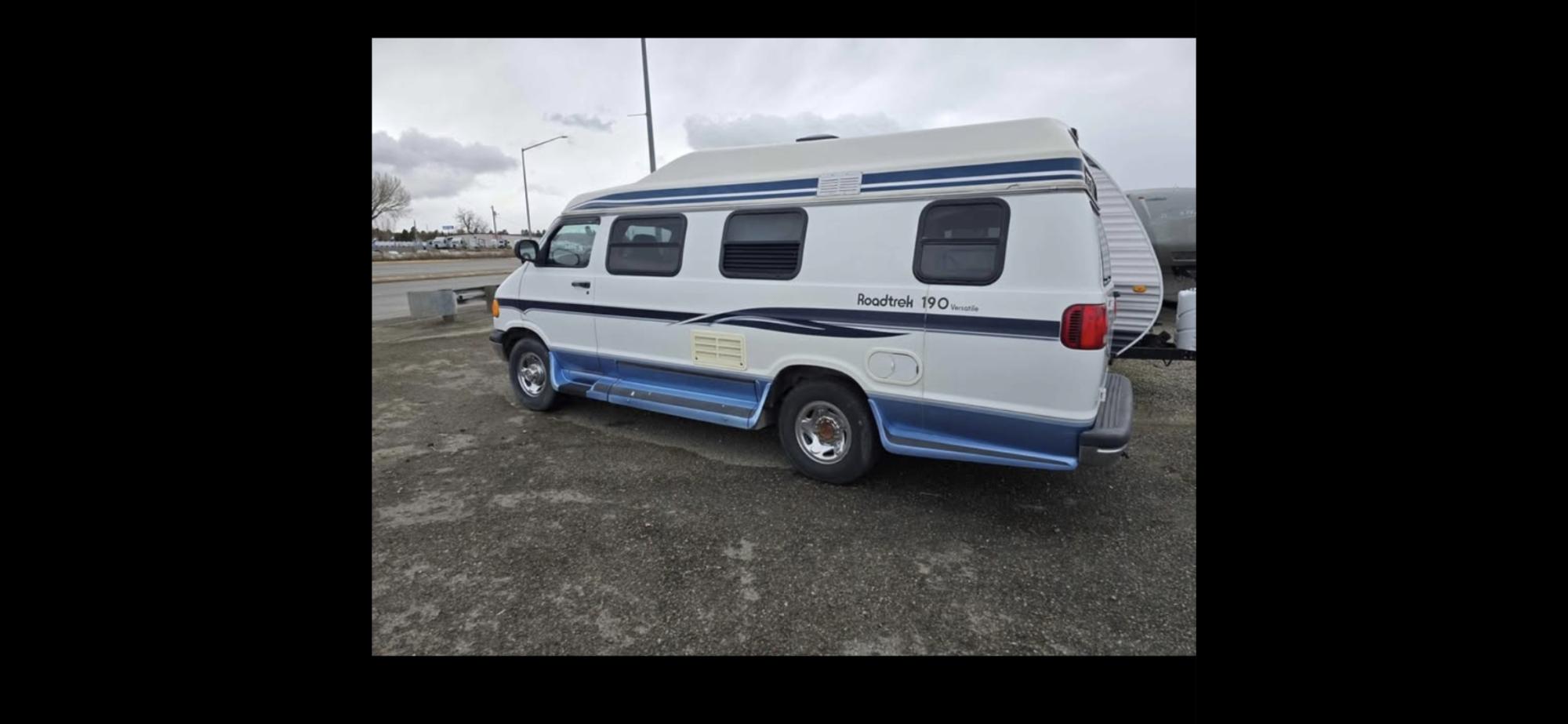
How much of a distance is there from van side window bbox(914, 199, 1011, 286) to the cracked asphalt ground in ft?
4.94

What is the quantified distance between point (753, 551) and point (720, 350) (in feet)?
5.45

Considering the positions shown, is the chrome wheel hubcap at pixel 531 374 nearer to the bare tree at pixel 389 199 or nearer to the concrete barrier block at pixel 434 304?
the concrete barrier block at pixel 434 304

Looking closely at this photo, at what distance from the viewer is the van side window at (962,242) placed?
3447 millimetres

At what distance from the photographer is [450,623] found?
9.15 feet

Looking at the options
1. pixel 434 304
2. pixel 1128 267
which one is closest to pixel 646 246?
pixel 1128 267

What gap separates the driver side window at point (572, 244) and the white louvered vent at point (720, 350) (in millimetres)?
1446

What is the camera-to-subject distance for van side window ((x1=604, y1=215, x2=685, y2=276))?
475 cm

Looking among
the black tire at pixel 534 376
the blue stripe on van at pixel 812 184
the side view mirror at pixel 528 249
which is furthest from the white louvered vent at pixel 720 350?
the side view mirror at pixel 528 249

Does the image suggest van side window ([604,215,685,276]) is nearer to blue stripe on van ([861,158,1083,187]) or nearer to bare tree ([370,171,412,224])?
blue stripe on van ([861,158,1083,187])

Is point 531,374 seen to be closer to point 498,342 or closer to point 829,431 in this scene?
point 498,342

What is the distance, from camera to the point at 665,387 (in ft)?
16.3

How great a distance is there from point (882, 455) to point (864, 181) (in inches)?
77.6

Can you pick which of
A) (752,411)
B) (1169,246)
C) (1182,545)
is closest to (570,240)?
(752,411)

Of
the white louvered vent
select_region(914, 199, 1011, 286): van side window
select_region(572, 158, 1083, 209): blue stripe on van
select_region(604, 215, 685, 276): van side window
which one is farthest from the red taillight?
select_region(604, 215, 685, 276): van side window
